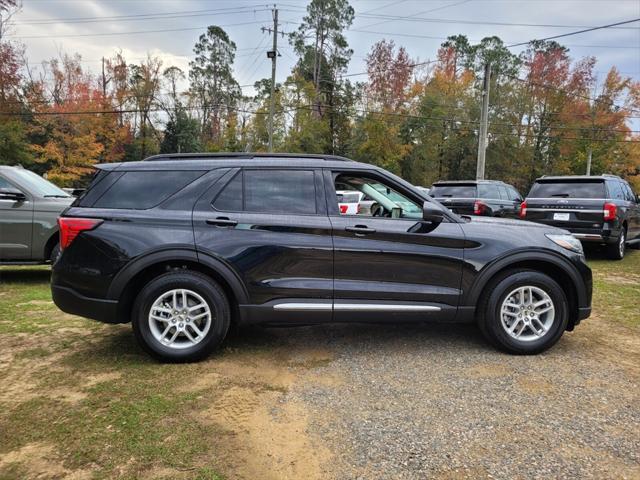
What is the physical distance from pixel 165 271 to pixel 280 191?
1.22 metres

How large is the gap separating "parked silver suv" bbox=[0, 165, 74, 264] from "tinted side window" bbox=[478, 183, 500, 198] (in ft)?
30.9

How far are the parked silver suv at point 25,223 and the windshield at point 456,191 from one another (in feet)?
28.3

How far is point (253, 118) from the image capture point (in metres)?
39.4

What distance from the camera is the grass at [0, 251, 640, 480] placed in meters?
2.51

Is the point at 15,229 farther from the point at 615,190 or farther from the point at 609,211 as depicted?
the point at 615,190

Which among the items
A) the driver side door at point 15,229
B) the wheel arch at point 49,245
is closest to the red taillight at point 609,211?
the wheel arch at point 49,245

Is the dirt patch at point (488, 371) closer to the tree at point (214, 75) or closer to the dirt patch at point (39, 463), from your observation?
the dirt patch at point (39, 463)

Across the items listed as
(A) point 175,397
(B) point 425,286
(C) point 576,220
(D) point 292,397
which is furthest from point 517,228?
(C) point 576,220

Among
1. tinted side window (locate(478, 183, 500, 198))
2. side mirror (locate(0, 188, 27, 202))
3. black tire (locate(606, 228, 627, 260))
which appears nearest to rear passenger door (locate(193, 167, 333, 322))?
side mirror (locate(0, 188, 27, 202))

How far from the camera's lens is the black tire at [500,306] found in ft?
13.4

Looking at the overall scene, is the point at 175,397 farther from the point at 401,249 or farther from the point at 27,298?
the point at 27,298

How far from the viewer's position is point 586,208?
9117mm

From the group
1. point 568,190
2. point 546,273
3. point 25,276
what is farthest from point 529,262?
point 25,276

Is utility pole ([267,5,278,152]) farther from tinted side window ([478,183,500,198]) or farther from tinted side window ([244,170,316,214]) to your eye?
tinted side window ([244,170,316,214])
